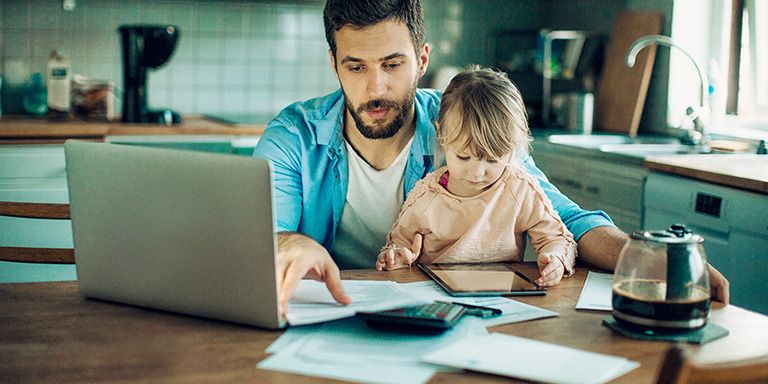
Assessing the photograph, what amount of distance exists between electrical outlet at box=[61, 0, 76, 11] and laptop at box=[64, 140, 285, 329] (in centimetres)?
284

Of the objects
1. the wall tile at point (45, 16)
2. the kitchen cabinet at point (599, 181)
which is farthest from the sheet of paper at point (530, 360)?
the wall tile at point (45, 16)

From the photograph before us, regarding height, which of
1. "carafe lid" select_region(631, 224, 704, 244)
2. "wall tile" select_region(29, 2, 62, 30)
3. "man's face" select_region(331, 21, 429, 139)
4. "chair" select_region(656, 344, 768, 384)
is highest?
"wall tile" select_region(29, 2, 62, 30)

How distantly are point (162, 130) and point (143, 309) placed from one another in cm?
230

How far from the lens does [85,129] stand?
11.7 ft

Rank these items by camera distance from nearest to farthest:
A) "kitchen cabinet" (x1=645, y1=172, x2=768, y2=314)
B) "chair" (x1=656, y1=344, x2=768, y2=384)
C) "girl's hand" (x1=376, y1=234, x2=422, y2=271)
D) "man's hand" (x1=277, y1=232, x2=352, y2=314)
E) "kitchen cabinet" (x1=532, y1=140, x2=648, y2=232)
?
"chair" (x1=656, y1=344, x2=768, y2=384) → "man's hand" (x1=277, y1=232, x2=352, y2=314) → "girl's hand" (x1=376, y1=234, x2=422, y2=271) → "kitchen cabinet" (x1=645, y1=172, x2=768, y2=314) → "kitchen cabinet" (x1=532, y1=140, x2=648, y2=232)

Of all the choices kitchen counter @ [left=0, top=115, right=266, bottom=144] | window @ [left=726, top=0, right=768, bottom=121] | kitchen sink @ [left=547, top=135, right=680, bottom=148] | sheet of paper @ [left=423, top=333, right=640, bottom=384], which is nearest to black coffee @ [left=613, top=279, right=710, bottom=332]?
sheet of paper @ [left=423, top=333, right=640, bottom=384]

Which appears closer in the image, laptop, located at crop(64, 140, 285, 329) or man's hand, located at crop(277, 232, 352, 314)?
laptop, located at crop(64, 140, 285, 329)

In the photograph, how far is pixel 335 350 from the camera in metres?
1.24

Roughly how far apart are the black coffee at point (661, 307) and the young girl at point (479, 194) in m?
0.44

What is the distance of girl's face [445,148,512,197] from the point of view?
1.84m

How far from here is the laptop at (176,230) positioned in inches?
49.4

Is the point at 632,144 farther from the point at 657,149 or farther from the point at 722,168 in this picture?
the point at 722,168

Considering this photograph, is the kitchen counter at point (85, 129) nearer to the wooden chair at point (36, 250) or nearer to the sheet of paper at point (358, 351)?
the wooden chair at point (36, 250)

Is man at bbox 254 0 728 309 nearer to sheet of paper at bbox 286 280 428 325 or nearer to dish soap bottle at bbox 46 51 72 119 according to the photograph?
sheet of paper at bbox 286 280 428 325
